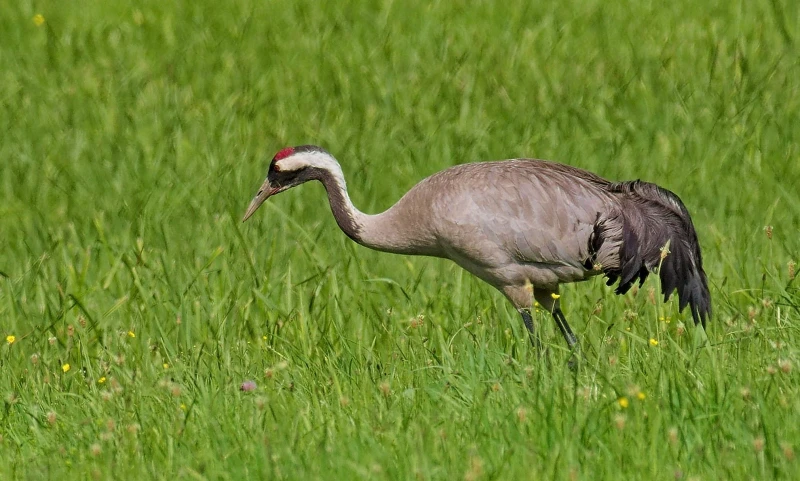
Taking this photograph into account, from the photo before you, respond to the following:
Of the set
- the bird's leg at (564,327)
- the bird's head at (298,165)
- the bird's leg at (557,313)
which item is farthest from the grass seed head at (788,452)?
the bird's head at (298,165)

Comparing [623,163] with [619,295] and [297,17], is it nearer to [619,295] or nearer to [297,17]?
[619,295]

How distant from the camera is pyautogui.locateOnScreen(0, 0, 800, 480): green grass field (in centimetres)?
486

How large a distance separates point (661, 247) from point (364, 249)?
230 cm

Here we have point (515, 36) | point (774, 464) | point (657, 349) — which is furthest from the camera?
point (515, 36)

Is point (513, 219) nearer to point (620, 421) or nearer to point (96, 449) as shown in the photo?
point (620, 421)

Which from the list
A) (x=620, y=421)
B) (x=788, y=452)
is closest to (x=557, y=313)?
(x=620, y=421)

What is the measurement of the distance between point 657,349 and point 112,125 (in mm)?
5484

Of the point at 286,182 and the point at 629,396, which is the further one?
the point at 286,182

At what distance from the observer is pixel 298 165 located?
6.99 m

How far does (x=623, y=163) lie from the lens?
8.98 meters

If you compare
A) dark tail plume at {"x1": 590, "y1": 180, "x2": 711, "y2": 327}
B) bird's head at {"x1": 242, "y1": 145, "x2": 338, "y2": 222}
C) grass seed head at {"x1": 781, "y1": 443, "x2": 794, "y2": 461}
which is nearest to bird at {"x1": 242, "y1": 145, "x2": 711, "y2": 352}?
dark tail plume at {"x1": 590, "y1": 180, "x2": 711, "y2": 327}

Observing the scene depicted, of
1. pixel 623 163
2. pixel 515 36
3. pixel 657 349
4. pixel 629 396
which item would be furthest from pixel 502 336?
pixel 515 36

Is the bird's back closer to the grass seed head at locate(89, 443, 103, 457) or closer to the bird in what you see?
the bird

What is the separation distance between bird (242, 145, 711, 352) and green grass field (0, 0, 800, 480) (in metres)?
0.25
